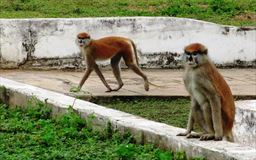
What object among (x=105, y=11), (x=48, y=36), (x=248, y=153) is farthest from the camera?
(x=105, y=11)

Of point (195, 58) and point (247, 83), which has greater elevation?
point (195, 58)

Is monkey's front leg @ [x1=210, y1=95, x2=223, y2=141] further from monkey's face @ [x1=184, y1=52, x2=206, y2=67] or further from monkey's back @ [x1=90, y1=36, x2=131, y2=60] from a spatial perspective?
monkey's back @ [x1=90, y1=36, x2=131, y2=60]

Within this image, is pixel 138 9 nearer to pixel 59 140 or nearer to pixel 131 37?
pixel 131 37

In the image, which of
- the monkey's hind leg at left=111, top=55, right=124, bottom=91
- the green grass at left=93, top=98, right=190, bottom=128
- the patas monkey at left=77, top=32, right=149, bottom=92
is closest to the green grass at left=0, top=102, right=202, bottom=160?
the green grass at left=93, top=98, right=190, bottom=128

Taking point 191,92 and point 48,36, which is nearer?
point 191,92

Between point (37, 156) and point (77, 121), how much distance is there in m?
1.19

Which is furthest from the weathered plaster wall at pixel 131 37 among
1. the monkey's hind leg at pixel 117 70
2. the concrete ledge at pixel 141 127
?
the concrete ledge at pixel 141 127

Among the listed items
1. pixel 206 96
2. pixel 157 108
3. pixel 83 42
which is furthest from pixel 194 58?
pixel 83 42

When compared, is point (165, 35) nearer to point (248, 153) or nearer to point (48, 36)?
point (48, 36)

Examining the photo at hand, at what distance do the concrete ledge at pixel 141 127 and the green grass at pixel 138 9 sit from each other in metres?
6.00

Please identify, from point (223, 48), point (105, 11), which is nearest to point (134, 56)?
point (223, 48)

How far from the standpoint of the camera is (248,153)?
6105 millimetres

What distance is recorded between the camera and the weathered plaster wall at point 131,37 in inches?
541

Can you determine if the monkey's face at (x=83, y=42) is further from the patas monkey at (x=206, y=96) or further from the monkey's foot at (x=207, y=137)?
the monkey's foot at (x=207, y=137)
